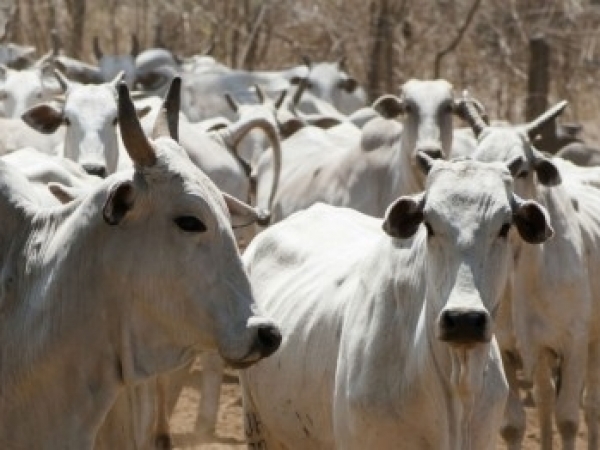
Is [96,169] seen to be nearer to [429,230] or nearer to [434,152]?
[434,152]

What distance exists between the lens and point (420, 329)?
687 cm

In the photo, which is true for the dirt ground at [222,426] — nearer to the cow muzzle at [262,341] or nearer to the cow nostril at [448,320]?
the cow nostril at [448,320]

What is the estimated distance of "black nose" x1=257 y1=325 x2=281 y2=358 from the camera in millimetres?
5410

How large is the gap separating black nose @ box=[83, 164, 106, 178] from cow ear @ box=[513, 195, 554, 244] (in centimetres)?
466

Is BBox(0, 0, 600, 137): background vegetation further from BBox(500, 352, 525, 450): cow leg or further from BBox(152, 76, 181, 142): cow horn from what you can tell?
BBox(152, 76, 181, 142): cow horn

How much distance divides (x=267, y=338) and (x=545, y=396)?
4990 mm

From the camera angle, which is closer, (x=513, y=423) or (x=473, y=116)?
(x=513, y=423)

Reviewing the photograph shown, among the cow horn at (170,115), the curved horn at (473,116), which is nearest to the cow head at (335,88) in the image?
the curved horn at (473,116)

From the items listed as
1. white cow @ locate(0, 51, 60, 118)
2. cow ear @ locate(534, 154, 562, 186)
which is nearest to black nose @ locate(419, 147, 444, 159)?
cow ear @ locate(534, 154, 562, 186)

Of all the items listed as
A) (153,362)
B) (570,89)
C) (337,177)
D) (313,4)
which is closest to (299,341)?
(153,362)

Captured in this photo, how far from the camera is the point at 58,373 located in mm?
5676

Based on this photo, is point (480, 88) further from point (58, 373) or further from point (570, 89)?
point (58, 373)

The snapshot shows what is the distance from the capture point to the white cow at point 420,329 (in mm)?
6559

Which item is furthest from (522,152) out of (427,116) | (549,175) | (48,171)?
(427,116)
